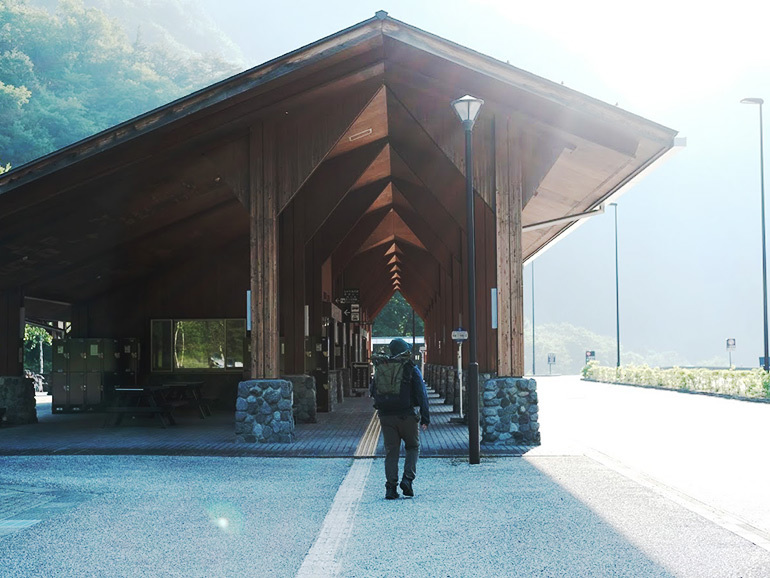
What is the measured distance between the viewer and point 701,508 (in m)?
9.02

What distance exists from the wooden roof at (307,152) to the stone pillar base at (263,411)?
9.48 feet

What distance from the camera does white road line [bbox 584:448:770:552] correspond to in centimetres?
760

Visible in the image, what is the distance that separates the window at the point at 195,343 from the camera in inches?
954

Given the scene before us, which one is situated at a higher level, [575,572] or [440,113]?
[440,113]

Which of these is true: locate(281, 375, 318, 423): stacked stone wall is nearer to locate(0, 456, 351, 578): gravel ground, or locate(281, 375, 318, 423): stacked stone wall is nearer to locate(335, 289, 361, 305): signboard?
locate(0, 456, 351, 578): gravel ground

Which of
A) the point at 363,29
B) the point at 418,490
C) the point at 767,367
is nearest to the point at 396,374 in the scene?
the point at 418,490

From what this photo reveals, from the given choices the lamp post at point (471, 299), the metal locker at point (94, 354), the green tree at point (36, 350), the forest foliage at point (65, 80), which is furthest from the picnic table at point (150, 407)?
the forest foliage at point (65, 80)

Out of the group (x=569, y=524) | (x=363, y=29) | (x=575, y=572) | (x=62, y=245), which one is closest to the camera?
(x=575, y=572)

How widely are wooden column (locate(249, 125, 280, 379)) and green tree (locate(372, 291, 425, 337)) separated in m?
55.4

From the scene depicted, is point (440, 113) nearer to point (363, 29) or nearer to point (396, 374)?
point (363, 29)

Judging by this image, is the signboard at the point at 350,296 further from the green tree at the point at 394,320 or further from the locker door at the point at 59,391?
the green tree at the point at 394,320

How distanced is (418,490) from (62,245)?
11.2m

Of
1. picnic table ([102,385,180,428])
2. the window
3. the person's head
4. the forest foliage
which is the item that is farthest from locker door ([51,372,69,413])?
the forest foliage

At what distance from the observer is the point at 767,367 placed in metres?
35.7
